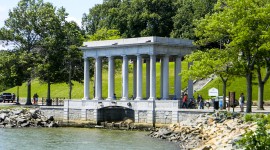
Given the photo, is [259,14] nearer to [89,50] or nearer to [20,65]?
[89,50]

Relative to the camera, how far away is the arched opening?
70375 millimetres

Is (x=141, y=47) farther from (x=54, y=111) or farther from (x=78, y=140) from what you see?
(x=78, y=140)

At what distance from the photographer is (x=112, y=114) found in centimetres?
7188

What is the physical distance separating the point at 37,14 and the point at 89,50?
17389mm

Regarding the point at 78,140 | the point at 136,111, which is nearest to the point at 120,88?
the point at 136,111

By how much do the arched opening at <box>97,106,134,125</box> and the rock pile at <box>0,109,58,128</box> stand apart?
554 cm

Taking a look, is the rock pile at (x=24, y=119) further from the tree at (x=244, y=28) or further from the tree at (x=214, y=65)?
the tree at (x=244, y=28)

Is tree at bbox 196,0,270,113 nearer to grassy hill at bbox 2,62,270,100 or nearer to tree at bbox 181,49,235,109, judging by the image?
tree at bbox 181,49,235,109

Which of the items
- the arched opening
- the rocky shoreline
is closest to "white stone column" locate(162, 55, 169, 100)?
the arched opening

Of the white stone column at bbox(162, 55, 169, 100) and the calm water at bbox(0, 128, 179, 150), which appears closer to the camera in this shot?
the calm water at bbox(0, 128, 179, 150)

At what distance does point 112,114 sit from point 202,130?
21.8 m

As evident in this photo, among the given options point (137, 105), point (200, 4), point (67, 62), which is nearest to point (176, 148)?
point (137, 105)

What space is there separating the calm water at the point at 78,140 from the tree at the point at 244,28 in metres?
11.5

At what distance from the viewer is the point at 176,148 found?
152 ft
